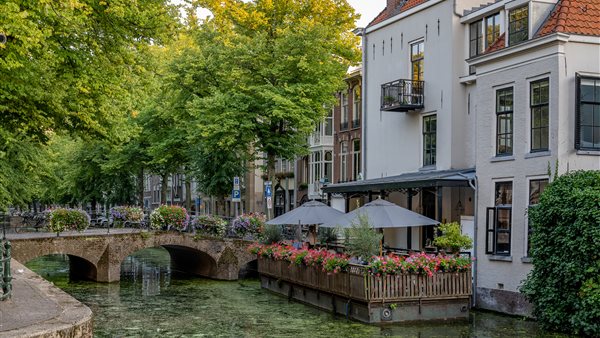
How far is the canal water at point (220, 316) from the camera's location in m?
20.5

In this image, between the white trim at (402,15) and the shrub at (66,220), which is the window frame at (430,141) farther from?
the shrub at (66,220)

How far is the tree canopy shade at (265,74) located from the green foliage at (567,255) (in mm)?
16580

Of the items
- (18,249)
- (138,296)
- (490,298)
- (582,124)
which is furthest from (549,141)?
(18,249)

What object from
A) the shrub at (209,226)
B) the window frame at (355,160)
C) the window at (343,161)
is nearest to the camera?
the shrub at (209,226)

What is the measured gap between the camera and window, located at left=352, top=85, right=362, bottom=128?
141ft

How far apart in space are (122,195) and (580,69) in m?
40.0

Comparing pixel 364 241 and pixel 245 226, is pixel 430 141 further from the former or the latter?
pixel 245 226

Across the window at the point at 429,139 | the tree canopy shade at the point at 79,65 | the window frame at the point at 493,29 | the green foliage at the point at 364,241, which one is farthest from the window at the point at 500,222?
the tree canopy shade at the point at 79,65

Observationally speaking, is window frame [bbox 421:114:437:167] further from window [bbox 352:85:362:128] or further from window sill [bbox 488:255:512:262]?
window [bbox 352:85:362:128]

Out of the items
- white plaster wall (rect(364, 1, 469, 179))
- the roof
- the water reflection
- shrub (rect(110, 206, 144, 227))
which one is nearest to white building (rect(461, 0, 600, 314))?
white plaster wall (rect(364, 1, 469, 179))

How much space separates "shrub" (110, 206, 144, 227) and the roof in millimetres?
13305

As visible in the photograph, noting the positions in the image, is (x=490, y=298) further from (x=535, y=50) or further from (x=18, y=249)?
(x=18, y=249)

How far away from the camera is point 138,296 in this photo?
2875 centimetres

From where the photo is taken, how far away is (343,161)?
44.9 m
